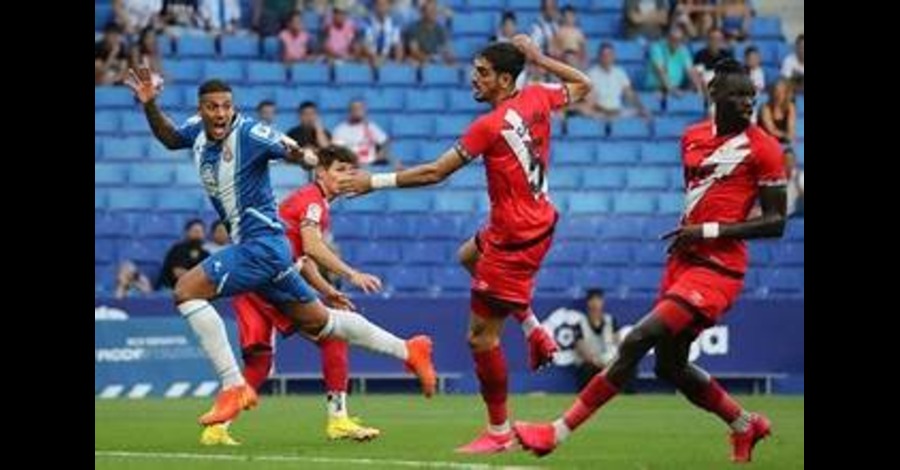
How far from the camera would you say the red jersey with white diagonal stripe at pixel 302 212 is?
1619 centimetres

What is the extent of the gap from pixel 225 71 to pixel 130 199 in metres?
2.51

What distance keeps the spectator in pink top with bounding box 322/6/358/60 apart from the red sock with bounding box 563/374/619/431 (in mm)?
17684

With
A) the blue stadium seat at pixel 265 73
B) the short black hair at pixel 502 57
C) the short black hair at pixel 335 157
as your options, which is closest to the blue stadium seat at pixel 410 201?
the blue stadium seat at pixel 265 73

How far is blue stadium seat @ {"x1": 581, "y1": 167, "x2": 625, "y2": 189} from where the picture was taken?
29719 mm

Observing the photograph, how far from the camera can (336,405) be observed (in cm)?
1581

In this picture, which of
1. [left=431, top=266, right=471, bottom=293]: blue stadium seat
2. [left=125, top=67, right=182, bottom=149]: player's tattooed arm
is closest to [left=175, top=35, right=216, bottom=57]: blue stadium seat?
[left=431, top=266, right=471, bottom=293]: blue stadium seat

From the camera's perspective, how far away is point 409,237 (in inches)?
1113

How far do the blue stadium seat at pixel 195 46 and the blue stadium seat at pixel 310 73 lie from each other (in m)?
1.13

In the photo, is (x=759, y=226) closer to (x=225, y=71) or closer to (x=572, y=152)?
(x=572, y=152)

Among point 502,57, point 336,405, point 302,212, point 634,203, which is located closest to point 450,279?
point 634,203

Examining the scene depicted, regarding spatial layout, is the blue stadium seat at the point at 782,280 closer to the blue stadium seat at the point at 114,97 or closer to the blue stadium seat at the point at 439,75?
the blue stadium seat at the point at 439,75
